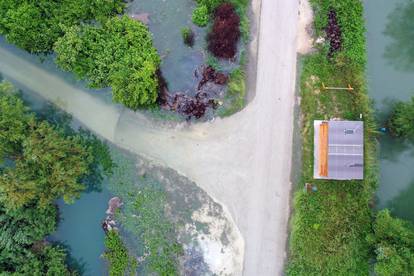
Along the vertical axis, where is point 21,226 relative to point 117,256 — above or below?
above

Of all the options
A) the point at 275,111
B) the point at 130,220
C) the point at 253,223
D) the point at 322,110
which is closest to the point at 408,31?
the point at 322,110

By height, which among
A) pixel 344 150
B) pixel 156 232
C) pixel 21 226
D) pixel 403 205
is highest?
pixel 344 150

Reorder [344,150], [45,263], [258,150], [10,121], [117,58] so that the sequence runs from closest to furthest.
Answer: [10,121], [344,150], [45,263], [117,58], [258,150]

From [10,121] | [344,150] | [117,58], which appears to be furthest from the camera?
[117,58]

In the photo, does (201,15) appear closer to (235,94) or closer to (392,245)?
(235,94)

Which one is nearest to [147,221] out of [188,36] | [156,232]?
[156,232]

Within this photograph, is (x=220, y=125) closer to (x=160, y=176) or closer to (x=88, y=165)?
(x=160, y=176)

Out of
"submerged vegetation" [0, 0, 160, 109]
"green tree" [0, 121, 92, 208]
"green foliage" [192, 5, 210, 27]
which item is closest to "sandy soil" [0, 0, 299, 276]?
"submerged vegetation" [0, 0, 160, 109]
